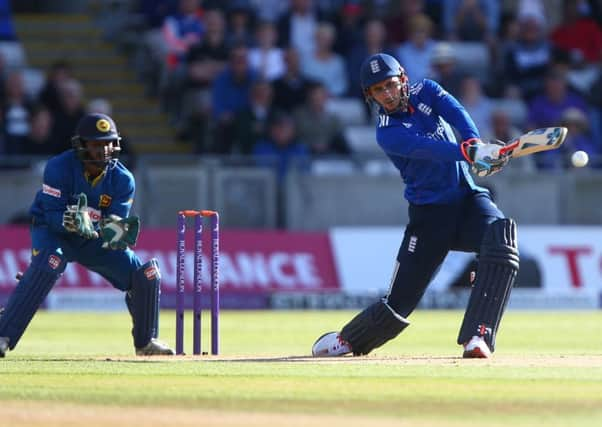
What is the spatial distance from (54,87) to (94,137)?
785 cm

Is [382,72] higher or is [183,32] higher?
[183,32]

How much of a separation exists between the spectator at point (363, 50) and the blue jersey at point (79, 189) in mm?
8840

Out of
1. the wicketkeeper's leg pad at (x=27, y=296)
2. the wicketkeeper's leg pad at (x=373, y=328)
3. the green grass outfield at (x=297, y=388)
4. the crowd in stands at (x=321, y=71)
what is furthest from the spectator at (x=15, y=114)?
the wicketkeeper's leg pad at (x=373, y=328)

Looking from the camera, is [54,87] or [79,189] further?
[54,87]

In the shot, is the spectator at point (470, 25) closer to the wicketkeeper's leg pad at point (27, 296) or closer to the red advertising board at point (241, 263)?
the red advertising board at point (241, 263)

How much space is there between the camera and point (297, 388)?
7551 millimetres

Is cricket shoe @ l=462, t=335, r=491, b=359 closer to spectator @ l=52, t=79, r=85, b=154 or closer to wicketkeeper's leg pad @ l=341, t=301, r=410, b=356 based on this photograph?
wicketkeeper's leg pad @ l=341, t=301, r=410, b=356

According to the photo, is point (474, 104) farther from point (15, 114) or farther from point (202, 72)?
point (15, 114)

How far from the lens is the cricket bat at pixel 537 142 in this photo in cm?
859

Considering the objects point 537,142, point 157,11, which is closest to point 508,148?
point 537,142

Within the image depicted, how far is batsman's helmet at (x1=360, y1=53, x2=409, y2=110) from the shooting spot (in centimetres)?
900

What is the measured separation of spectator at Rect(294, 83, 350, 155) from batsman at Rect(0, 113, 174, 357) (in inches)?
306

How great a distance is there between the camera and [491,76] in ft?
64.0

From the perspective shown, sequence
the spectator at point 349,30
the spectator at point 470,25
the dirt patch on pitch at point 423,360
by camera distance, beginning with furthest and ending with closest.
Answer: the spectator at point 470,25
the spectator at point 349,30
the dirt patch on pitch at point 423,360
